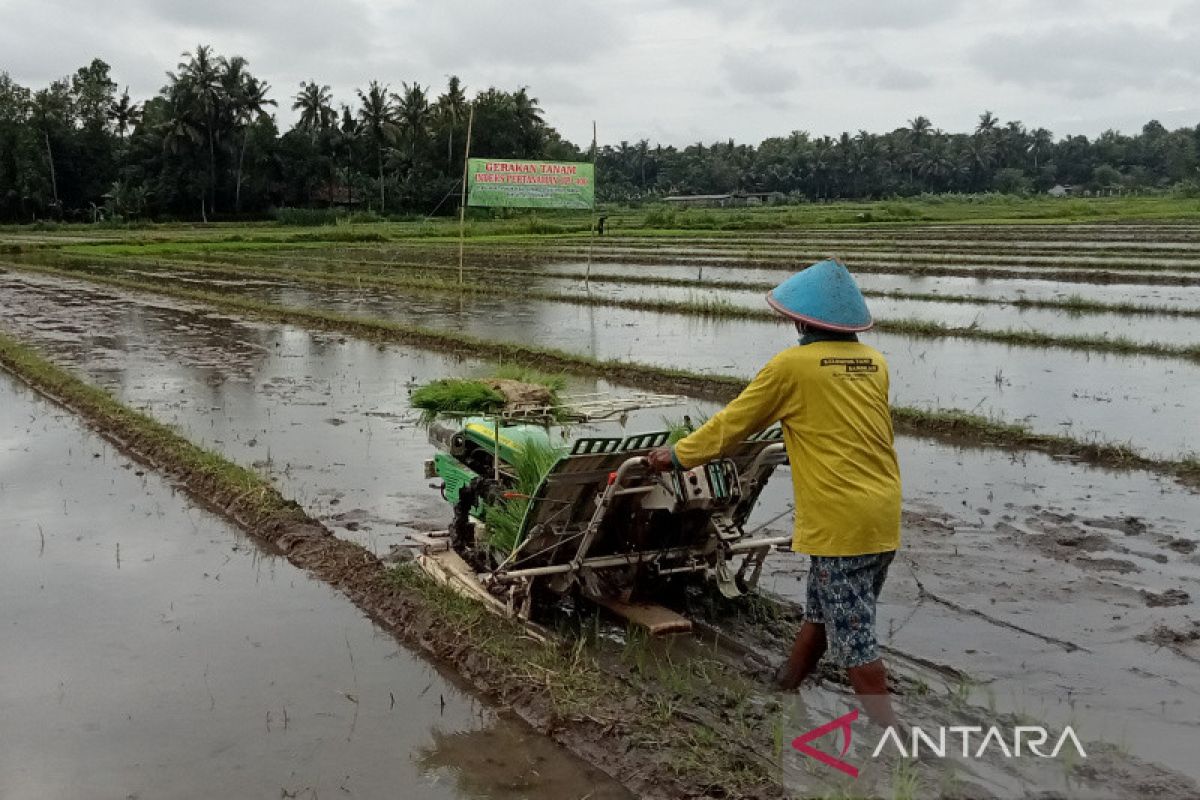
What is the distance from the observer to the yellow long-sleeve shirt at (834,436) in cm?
331

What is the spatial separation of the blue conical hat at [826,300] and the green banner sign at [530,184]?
19186 millimetres

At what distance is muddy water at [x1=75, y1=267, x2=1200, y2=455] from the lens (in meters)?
8.67

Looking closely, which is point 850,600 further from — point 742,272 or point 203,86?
point 203,86

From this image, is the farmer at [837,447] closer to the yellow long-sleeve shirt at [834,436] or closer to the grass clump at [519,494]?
the yellow long-sleeve shirt at [834,436]

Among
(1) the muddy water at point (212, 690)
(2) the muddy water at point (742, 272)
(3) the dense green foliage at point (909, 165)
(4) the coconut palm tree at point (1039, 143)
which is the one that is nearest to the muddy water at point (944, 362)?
(2) the muddy water at point (742, 272)

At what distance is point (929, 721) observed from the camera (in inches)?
142

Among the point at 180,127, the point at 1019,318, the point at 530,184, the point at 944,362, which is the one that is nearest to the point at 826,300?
the point at 944,362

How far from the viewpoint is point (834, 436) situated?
3334 millimetres

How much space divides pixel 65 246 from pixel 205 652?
34.4 m

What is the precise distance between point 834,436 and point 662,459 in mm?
607

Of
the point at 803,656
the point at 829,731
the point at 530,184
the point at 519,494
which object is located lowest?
the point at 829,731

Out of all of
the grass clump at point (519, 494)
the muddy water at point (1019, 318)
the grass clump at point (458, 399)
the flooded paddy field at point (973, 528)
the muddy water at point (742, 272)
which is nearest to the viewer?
the flooded paddy field at point (973, 528)

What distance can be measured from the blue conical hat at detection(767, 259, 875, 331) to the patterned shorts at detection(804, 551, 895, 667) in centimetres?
73

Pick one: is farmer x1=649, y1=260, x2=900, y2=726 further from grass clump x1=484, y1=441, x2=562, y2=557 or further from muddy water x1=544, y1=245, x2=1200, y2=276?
muddy water x1=544, y1=245, x2=1200, y2=276
